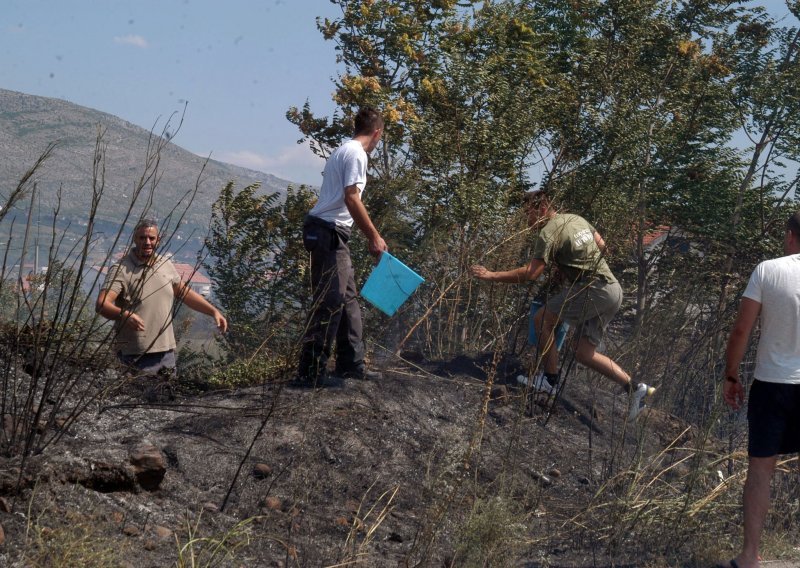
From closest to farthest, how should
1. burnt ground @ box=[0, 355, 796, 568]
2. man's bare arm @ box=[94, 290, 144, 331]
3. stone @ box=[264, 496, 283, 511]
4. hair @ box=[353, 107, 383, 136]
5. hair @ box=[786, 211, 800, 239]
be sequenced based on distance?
burnt ground @ box=[0, 355, 796, 568] → stone @ box=[264, 496, 283, 511] → hair @ box=[786, 211, 800, 239] → man's bare arm @ box=[94, 290, 144, 331] → hair @ box=[353, 107, 383, 136]

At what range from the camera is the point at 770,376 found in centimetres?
453

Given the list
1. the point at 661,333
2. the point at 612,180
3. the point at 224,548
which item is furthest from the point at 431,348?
the point at 224,548

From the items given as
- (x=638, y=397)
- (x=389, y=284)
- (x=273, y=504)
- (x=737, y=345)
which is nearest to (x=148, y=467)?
(x=273, y=504)

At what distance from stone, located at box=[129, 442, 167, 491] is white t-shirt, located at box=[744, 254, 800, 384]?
9.12 ft

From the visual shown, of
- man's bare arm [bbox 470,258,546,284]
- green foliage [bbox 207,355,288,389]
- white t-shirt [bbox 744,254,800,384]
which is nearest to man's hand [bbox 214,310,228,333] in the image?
green foliage [bbox 207,355,288,389]

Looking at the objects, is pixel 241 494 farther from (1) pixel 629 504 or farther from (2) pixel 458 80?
(2) pixel 458 80

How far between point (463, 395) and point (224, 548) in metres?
3.35

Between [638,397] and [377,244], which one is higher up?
[377,244]

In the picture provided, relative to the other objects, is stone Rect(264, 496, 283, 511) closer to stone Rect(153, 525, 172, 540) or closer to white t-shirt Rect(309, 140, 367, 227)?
stone Rect(153, 525, 172, 540)

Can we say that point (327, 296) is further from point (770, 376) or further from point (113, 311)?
point (770, 376)

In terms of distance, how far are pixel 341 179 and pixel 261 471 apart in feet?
6.78

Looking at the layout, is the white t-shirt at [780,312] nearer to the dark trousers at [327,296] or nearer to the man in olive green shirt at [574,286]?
the man in olive green shirt at [574,286]

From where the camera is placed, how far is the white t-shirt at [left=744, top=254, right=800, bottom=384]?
4.47 metres

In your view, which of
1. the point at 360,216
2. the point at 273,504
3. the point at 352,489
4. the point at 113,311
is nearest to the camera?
the point at 273,504
